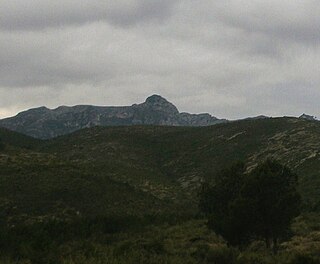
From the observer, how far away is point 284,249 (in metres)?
26.8

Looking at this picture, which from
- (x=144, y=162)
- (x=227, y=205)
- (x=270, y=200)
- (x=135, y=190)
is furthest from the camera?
(x=144, y=162)

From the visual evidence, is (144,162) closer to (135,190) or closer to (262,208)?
(135,190)

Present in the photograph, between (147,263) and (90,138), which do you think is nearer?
(147,263)

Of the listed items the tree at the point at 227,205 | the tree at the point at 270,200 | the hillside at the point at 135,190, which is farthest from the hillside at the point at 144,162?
the tree at the point at 270,200

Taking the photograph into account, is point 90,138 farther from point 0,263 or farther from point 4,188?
point 0,263

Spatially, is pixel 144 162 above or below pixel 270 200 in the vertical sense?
above

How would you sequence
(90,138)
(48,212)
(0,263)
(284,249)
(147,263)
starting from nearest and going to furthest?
(0,263) < (147,263) < (284,249) < (48,212) < (90,138)

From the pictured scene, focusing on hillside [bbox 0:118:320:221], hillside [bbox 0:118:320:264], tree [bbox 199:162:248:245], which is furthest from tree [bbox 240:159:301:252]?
hillside [bbox 0:118:320:221]

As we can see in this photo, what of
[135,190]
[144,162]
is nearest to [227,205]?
[135,190]

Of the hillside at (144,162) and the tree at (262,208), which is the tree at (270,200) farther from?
the hillside at (144,162)

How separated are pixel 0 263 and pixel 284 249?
16192mm

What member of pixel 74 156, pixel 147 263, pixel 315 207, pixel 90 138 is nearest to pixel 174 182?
pixel 74 156

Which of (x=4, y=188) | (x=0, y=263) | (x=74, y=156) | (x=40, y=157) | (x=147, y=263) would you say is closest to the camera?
(x=0, y=263)

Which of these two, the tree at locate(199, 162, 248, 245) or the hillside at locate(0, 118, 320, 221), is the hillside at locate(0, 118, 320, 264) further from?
the tree at locate(199, 162, 248, 245)
